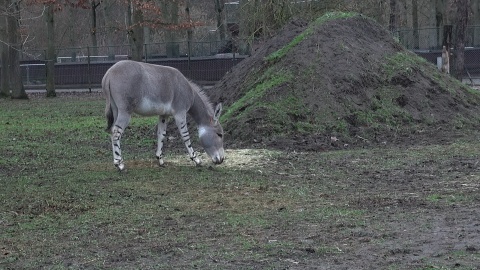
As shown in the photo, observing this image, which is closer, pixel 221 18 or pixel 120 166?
pixel 120 166

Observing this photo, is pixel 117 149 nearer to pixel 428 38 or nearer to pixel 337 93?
pixel 337 93

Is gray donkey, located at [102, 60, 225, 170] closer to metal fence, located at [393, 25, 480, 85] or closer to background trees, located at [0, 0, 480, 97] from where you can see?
background trees, located at [0, 0, 480, 97]

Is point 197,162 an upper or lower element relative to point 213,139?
lower

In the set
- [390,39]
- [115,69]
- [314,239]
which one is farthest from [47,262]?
[390,39]

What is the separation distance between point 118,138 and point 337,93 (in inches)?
241

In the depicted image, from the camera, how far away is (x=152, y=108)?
1340 centimetres

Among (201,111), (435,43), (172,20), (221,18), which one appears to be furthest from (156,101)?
(221,18)

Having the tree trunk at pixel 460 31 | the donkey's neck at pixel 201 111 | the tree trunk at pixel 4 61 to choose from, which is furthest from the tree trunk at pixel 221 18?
the donkey's neck at pixel 201 111

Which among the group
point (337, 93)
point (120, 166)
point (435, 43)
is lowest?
point (120, 166)

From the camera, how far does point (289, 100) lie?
17.6 m

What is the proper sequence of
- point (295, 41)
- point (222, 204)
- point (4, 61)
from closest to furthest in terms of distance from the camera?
point (222, 204) → point (295, 41) → point (4, 61)

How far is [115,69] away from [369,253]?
6.68 meters

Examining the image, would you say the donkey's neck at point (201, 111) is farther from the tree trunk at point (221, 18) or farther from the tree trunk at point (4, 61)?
the tree trunk at point (221, 18)

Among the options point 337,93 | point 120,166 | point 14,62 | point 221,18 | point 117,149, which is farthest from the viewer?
point 221,18
